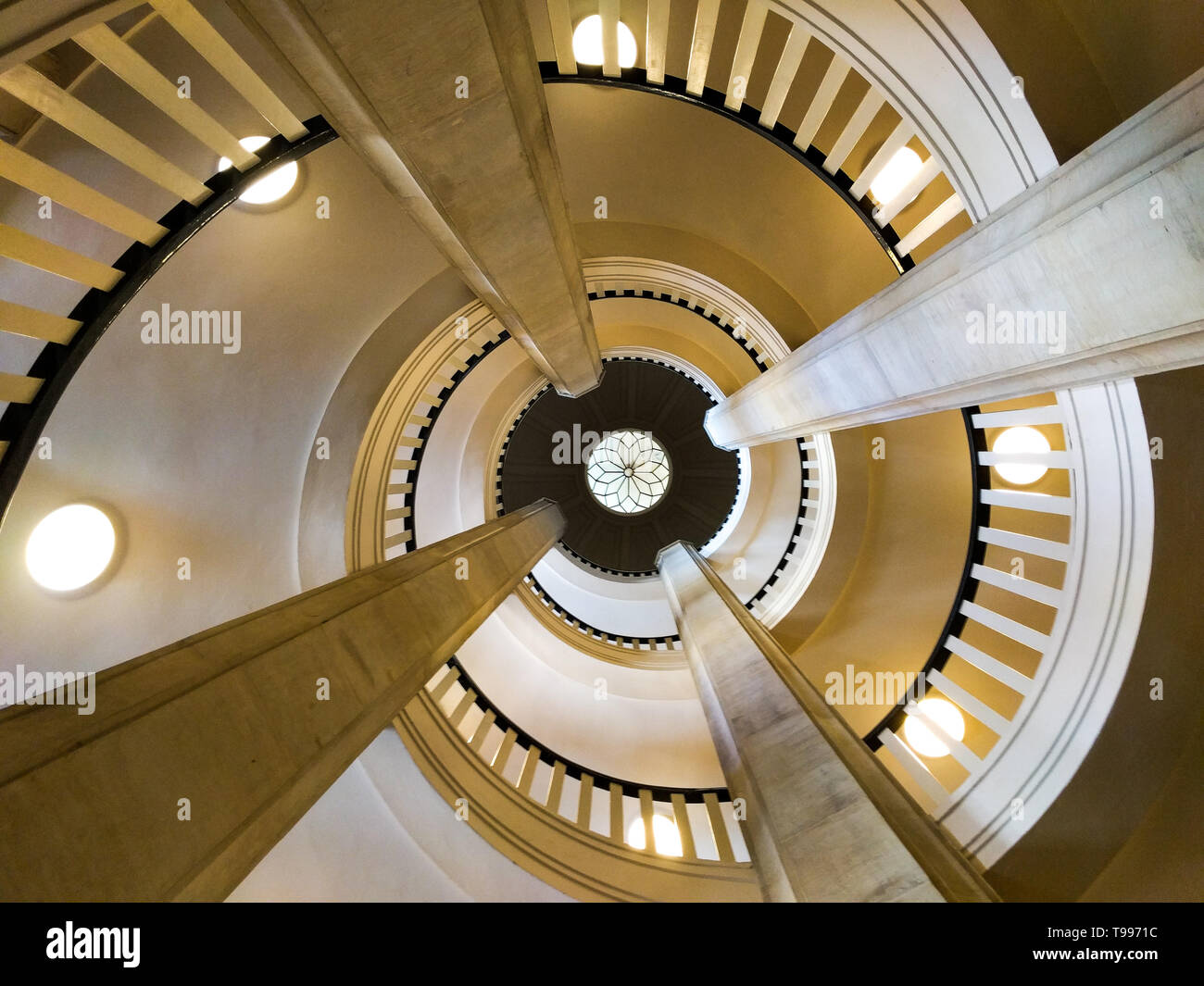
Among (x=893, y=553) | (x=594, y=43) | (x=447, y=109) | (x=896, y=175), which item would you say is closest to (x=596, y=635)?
(x=893, y=553)

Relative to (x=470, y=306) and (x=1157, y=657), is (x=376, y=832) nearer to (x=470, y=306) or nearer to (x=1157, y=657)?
(x=470, y=306)

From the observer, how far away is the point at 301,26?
7.22ft

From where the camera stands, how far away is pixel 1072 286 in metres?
2.13

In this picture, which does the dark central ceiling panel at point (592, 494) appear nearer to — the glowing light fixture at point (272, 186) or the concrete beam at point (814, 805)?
the glowing light fixture at point (272, 186)

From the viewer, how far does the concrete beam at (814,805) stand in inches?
78.9

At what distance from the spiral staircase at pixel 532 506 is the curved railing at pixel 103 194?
0.8 inches

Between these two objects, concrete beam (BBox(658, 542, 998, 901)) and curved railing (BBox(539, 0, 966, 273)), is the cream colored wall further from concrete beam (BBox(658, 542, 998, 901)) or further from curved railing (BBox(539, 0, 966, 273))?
concrete beam (BBox(658, 542, 998, 901))

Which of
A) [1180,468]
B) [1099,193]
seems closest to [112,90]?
[1099,193]

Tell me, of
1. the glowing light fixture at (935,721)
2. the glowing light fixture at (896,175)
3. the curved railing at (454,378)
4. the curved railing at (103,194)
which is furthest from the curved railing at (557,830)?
the glowing light fixture at (896,175)

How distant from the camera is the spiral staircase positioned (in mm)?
2365

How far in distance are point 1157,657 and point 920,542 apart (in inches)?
178

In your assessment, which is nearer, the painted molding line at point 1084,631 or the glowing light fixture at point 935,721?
the painted molding line at point 1084,631

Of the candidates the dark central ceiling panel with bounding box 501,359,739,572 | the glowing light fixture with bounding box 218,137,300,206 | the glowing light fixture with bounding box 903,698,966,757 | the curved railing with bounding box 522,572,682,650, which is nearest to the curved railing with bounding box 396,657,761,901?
the glowing light fixture with bounding box 903,698,966,757

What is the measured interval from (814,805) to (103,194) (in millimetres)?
4372
